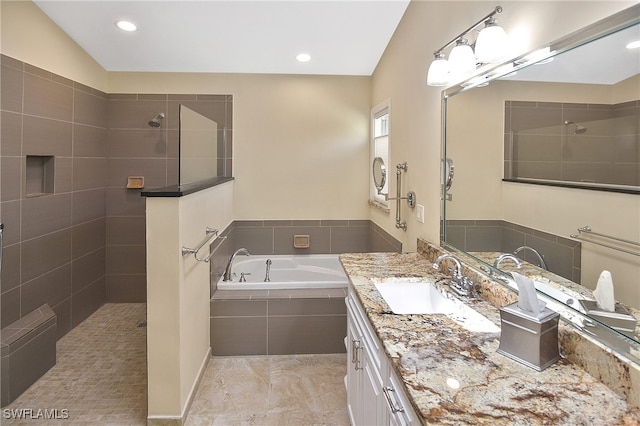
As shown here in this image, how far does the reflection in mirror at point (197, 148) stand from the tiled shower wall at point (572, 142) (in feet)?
6.17

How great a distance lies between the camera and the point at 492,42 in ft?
5.20

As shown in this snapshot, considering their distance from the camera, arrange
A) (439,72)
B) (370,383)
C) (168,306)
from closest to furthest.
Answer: (370,383), (439,72), (168,306)

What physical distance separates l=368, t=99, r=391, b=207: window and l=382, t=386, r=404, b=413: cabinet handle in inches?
95.0

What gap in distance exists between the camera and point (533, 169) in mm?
1470

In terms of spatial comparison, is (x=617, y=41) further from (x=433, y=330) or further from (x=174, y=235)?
(x=174, y=235)

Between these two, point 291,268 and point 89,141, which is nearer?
point 89,141

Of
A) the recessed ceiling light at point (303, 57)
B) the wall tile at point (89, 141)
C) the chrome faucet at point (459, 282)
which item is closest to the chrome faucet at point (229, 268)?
the wall tile at point (89, 141)

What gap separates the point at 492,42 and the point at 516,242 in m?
0.80

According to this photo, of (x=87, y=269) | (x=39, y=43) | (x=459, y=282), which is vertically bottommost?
(x=87, y=269)

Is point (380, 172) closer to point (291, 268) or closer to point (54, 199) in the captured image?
point (291, 268)

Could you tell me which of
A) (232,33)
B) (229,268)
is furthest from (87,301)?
(232,33)

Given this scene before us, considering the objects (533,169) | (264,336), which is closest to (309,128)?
(264,336)

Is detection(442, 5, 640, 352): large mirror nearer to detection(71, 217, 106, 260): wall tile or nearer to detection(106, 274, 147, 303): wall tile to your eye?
detection(71, 217, 106, 260): wall tile

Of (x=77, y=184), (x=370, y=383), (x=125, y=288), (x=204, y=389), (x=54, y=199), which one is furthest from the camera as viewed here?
(x=125, y=288)
